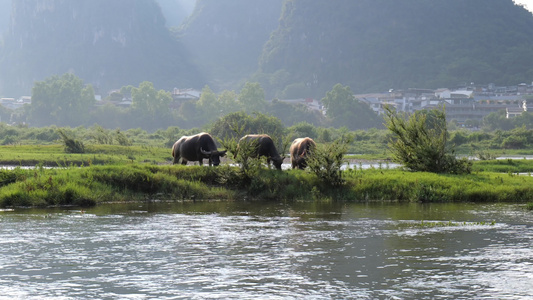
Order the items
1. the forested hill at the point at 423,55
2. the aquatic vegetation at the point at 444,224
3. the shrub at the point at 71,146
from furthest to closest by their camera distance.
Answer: the forested hill at the point at 423,55
the shrub at the point at 71,146
the aquatic vegetation at the point at 444,224

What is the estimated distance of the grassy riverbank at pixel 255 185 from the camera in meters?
21.4

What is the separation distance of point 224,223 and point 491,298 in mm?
7877

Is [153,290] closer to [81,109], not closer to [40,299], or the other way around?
[40,299]

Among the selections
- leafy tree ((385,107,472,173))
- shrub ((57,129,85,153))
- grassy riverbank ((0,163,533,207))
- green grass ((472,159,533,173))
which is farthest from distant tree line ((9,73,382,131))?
grassy riverbank ((0,163,533,207))

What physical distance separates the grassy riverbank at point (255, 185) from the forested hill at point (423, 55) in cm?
14554

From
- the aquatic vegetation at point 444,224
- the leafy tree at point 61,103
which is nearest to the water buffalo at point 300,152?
the aquatic vegetation at point 444,224

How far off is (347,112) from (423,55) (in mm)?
68894

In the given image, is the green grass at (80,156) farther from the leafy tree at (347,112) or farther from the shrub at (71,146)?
the leafy tree at (347,112)

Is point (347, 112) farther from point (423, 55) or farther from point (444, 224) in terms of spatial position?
point (444, 224)

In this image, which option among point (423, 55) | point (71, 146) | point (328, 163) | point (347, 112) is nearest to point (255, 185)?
point (328, 163)

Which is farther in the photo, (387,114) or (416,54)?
(416,54)

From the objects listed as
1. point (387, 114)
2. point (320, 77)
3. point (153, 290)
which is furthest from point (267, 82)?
point (153, 290)

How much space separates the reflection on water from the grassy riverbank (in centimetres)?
209

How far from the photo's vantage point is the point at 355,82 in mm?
185500
